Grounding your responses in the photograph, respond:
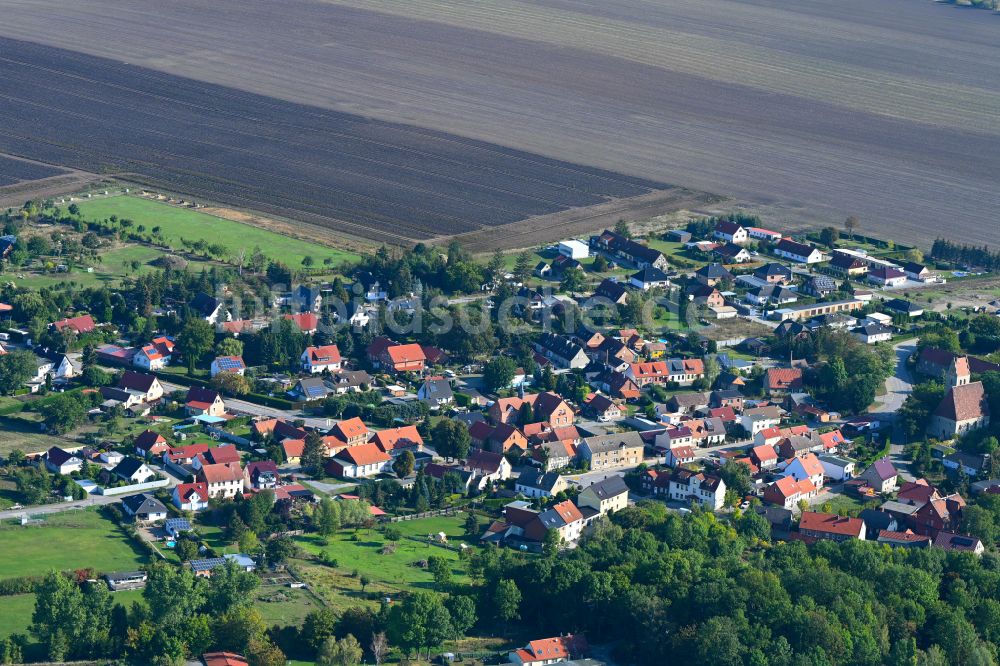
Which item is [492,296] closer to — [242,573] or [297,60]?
[242,573]

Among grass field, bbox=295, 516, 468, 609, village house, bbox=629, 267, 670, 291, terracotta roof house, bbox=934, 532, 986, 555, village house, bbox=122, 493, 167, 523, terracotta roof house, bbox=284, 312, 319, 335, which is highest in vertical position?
village house, bbox=629, 267, 670, 291

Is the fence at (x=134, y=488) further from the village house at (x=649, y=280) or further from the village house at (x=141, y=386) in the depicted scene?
the village house at (x=649, y=280)

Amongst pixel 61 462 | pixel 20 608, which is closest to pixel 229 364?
pixel 61 462

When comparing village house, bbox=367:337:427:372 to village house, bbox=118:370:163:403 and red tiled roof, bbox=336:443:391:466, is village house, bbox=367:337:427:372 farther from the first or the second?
village house, bbox=118:370:163:403

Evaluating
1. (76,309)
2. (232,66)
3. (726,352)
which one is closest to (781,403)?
(726,352)

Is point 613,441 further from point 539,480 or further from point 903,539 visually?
point 903,539

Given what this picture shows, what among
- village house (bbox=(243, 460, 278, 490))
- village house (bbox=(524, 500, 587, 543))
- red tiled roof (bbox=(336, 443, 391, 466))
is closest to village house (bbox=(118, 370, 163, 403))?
village house (bbox=(243, 460, 278, 490))
